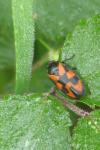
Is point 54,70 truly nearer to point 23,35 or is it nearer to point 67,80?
point 67,80

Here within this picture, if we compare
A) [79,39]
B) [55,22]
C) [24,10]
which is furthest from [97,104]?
[55,22]

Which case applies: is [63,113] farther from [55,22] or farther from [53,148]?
[55,22]

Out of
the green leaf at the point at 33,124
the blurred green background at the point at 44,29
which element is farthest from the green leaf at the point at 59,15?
the green leaf at the point at 33,124

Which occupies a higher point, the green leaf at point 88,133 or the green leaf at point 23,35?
the green leaf at point 23,35

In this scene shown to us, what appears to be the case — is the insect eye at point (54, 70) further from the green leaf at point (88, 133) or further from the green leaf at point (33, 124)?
the green leaf at point (88, 133)

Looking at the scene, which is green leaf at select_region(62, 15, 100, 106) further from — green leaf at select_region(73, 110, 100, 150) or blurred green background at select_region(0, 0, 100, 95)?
blurred green background at select_region(0, 0, 100, 95)
